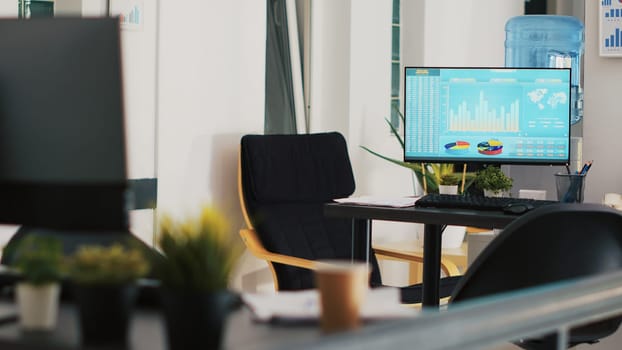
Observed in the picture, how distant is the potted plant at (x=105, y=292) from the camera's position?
1294mm

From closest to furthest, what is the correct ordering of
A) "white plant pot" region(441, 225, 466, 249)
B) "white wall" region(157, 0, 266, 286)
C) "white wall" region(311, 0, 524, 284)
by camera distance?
"white wall" region(157, 0, 266, 286) → "white wall" region(311, 0, 524, 284) → "white plant pot" region(441, 225, 466, 249)

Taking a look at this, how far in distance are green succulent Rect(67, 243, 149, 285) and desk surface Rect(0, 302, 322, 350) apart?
83 millimetres

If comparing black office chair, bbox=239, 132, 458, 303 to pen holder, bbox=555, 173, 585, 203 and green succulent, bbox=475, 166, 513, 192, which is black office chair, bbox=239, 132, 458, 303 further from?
pen holder, bbox=555, 173, 585, 203

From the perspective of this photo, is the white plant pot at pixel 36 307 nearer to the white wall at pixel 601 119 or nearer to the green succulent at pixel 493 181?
the green succulent at pixel 493 181

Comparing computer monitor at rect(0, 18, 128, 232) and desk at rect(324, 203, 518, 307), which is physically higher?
computer monitor at rect(0, 18, 128, 232)

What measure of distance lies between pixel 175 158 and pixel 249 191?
38 centimetres

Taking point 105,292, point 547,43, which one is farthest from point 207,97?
point 105,292

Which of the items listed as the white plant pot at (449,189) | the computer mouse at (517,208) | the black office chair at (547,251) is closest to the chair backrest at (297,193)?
the white plant pot at (449,189)

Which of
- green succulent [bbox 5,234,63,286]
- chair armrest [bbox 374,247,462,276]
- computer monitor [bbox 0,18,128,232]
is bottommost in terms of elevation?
chair armrest [bbox 374,247,462,276]

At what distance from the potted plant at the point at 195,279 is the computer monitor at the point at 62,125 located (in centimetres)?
28

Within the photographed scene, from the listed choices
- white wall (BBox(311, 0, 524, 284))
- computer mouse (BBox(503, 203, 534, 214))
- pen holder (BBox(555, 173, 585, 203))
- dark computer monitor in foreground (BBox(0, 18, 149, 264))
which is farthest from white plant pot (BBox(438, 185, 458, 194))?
dark computer monitor in foreground (BBox(0, 18, 149, 264))

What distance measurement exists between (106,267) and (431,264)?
2.41 metres

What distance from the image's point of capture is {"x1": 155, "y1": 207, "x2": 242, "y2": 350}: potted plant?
48.8 inches

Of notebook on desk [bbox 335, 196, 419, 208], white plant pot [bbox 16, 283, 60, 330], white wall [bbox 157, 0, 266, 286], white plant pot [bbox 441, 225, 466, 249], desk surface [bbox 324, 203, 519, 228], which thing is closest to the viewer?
white plant pot [bbox 16, 283, 60, 330]
